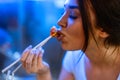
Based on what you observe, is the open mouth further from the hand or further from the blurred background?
the blurred background

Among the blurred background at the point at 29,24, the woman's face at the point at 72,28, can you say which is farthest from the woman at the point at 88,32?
the blurred background at the point at 29,24

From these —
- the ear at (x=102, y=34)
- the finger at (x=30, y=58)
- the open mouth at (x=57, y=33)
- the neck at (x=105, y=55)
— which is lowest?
the neck at (x=105, y=55)

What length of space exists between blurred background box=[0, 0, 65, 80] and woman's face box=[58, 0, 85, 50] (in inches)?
23.0

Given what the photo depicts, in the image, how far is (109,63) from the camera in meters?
0.90

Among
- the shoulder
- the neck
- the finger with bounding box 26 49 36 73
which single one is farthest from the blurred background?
the finger with bounding box 26 49 36 73

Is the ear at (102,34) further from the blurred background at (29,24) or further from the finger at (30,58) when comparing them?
the blurred background at (29,24)

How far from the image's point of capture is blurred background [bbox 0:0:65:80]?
1.41 metres

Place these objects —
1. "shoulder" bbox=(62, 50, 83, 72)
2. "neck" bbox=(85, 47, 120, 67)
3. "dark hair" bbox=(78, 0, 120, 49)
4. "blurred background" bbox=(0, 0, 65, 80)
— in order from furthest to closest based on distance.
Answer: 1. "blurred background" bbox=(0, 0, 65, 80)
2. "shoulder" bbox=(62, 50, 83, 72)
3. "neck" bbox=(85, 47, 120, 67)
4. "dark hair" bbox=(78, 0, 120, 49)

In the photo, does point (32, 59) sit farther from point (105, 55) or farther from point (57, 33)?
point (105, 55)

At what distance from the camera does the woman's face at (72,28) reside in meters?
0.79

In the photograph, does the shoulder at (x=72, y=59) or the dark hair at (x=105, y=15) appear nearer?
the dark hair at (x=105, y=15)

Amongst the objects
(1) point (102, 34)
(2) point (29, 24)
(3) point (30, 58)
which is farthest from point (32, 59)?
(2) point (29, 24)

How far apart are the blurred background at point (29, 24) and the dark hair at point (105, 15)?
614 mm

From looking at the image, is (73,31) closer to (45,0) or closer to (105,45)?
(105,45)
